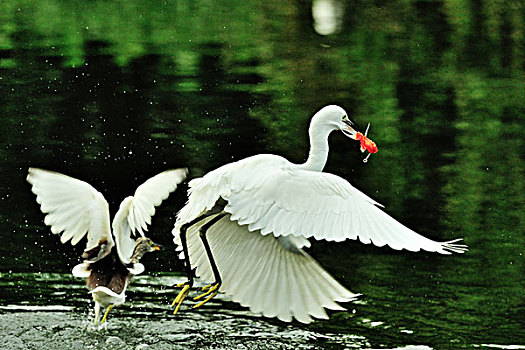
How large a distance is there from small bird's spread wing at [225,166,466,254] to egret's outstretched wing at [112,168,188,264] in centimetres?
57

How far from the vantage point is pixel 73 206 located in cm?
776

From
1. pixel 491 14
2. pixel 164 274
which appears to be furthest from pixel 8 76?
pixel 491 14

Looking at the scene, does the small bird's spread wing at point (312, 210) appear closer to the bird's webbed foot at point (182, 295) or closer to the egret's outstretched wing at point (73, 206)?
the bird's webbed foot at point (182, 295)

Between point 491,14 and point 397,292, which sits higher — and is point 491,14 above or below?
above

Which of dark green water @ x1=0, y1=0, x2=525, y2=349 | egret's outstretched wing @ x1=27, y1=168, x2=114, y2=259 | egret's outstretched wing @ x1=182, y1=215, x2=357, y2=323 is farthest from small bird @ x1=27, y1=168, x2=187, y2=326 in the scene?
dark green water @ x1=0, y1=0, x2=525, y2=349

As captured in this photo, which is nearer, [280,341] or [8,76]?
[280,341]

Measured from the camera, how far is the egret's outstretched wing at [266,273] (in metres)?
7.50

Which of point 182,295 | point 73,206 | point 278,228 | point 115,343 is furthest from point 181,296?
point 278,228

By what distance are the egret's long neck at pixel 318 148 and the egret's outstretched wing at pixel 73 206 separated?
1.44 meters

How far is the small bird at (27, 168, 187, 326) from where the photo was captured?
748cm

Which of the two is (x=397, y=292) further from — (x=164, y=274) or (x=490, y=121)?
(x=490, y=121)

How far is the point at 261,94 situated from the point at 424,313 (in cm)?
818

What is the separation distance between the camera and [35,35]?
19.8 m

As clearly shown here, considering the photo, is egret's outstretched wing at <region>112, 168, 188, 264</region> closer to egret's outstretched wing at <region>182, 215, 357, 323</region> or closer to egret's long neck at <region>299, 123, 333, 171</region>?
egret's outstretched wing at <region>182, 215, 357, 323</region>
